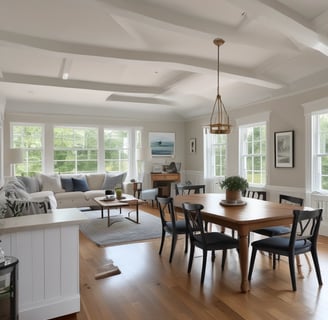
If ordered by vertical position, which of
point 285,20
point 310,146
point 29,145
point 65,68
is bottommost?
point 310,146

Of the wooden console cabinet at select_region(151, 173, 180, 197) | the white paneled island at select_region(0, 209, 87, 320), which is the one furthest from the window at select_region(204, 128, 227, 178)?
the white paneled island at select_region(0, 209, 87, 320)

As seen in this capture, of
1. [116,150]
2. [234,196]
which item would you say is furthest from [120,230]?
[116,150]

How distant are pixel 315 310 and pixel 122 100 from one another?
567cm

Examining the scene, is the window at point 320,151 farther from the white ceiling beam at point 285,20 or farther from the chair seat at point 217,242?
the chair seat at point 217,242

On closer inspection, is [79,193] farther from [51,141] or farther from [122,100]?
[122,100]

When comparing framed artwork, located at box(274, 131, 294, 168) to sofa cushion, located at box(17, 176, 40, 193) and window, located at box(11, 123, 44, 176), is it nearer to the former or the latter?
sofa cushion, located at box(17, 176, 40, 193)

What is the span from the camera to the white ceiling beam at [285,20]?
8.32ft

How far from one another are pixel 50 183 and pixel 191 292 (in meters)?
5.07

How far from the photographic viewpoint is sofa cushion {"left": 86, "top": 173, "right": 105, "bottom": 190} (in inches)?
294

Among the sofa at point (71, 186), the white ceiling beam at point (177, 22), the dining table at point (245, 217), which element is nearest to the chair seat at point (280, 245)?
the dining table at point (245, 217)

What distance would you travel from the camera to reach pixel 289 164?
5.16 m

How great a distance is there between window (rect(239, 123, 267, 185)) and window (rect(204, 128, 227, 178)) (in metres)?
0.74

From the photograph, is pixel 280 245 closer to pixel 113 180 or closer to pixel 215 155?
pixel 215 155

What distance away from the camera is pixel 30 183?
655cm
